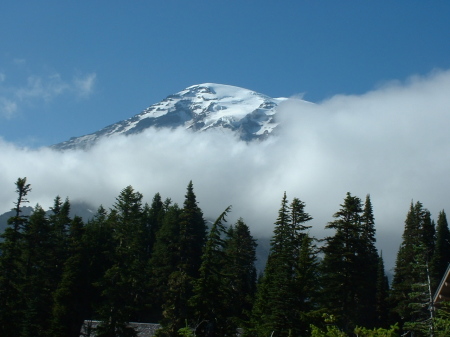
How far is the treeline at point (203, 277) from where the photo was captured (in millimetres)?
36688

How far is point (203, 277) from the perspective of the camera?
38625 mm

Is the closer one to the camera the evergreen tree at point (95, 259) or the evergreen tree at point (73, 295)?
the evergreen tree at point (73, 295)

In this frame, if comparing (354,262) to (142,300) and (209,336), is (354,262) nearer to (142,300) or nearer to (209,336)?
(209,336)

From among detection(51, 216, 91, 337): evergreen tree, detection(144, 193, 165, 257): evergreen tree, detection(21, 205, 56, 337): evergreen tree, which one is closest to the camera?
detection(21, 205, 56, 337): evergreen tree

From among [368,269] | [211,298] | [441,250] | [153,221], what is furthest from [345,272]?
[153,221]

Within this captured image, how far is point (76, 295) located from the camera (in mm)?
52312

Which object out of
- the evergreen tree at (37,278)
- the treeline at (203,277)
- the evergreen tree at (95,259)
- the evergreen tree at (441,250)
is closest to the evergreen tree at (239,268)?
the treeline at (203,277)

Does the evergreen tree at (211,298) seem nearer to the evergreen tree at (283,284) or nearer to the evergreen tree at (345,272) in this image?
the evergreen tree at (283,284)

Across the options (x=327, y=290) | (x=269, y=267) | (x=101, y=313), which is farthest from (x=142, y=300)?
(x=327, y=290)

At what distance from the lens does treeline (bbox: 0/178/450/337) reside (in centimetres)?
3669

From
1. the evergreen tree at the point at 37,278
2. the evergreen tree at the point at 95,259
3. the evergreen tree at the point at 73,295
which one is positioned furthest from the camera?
the evergreen tree at the point at 95,259

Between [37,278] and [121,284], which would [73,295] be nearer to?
[37,278]

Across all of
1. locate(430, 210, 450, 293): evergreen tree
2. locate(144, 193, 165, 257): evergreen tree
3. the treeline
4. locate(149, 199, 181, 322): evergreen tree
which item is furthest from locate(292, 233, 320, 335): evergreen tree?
locate(144, 193, 165, 257): evergreen tree

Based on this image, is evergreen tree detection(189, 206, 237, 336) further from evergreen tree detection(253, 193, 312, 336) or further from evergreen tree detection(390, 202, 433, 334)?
evergreen tree detection(390, 202, 433, 334)
